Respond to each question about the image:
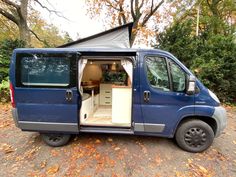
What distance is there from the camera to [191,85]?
336 cm

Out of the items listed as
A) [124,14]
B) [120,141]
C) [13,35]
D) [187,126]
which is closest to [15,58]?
[120,141]

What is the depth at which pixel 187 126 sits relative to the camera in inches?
144

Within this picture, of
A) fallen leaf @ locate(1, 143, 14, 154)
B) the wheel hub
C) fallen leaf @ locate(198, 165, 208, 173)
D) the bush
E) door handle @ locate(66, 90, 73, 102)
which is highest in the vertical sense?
the bush

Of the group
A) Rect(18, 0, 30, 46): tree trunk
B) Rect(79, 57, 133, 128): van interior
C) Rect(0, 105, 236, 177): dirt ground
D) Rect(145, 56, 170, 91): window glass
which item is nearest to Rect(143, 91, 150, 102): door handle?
Rect(145, 56, 170, 91): window glass

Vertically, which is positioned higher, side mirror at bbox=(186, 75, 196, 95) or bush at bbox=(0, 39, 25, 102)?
bush at bbox=(0, 39, 25, 102)

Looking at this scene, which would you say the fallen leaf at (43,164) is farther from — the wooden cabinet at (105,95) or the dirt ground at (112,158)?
the wooden cabinet at (105,95)

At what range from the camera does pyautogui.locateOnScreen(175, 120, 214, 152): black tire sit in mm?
3643

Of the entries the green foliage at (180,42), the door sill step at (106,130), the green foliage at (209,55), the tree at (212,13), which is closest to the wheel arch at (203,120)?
the door sill step at (106,130)

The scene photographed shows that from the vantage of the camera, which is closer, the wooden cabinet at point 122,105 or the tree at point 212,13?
the wooden cabinet at point 122,105

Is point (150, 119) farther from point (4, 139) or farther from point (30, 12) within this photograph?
point (30, 12)

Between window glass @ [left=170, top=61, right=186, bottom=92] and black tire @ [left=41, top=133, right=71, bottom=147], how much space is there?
2555 millimetres

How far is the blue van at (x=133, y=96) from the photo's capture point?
351 centimetres

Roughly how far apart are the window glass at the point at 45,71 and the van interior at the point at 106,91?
0.34 m

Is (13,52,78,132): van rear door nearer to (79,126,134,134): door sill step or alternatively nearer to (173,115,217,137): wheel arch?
(79,126,134,134): door sill step
